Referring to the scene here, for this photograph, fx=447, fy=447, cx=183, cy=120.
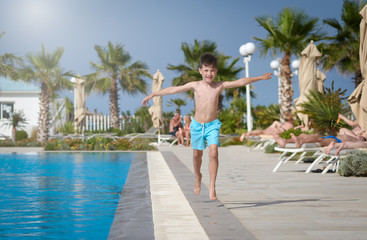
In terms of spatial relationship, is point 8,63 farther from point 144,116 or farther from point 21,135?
point 144,116

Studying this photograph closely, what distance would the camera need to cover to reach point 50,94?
25.3 m

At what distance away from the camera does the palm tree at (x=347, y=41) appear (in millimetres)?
21141

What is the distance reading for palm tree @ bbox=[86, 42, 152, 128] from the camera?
30.0 m

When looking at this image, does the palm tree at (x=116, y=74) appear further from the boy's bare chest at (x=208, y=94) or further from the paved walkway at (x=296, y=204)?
the boy's bare chest at (x=208, y=94)

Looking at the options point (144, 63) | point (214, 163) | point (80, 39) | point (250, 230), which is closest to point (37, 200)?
point (214, 163)

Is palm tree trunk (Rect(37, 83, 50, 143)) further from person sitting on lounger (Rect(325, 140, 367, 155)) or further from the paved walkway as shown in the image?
person sitting on lounger (Rect(325, 140, 367, 155))

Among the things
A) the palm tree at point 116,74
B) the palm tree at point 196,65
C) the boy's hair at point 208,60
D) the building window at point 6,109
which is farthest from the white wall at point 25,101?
the boy's hair at point 208,60

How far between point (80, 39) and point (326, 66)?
46.9 ft

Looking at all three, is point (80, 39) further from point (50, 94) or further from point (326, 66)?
point (326, 66)

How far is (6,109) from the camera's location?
31922 mm

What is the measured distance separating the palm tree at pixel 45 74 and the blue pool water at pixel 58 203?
15.6 meters

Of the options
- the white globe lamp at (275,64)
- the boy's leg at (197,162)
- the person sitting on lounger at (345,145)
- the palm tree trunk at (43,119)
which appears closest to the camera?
the boy's leg at (197,162)

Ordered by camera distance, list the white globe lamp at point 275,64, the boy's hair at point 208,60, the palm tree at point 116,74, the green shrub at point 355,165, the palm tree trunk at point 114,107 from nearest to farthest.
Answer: the boy's hair at point 208,60
the green shrub at point 355,165
the white globe lamp at point 275,64
the palm tree trunk at point 114,107
the palm tree at point 116,74

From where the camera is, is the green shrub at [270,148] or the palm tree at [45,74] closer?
the green shrub at [270,148]
